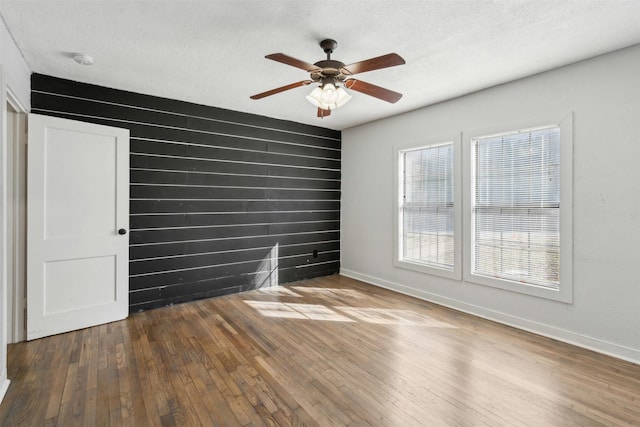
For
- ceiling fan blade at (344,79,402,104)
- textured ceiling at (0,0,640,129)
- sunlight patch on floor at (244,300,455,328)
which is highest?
textured ceiling at (0,0,640,129)

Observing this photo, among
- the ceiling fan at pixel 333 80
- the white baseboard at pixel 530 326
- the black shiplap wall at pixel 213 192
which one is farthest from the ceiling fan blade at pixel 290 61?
the white baseboard at pixel 530 326

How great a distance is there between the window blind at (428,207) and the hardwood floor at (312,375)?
3.05 feet

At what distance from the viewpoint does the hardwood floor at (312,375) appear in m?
1.92

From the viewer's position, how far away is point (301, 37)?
2.41 m

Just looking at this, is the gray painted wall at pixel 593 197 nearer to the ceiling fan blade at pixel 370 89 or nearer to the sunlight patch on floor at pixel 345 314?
the sunlight patch on floor at pixel 345 314

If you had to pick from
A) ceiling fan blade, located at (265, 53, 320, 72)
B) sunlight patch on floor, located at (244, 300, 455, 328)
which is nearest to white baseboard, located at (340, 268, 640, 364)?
sunlight patch on floor, located at (244, 300, 455, 328)

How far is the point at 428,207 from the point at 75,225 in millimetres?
4055

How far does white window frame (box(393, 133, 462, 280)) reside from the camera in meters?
3.78

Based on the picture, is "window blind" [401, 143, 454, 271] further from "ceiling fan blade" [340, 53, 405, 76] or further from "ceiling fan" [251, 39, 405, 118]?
"ceiling fan blade" [340, 53, 405, 76]

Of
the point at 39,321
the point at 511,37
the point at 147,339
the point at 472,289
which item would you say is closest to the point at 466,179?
the point at 472,289

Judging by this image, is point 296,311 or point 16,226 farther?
point 296,311

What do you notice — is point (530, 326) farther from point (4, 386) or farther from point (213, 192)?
point (4, 386)

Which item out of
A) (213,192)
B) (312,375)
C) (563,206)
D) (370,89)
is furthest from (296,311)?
(563,206)

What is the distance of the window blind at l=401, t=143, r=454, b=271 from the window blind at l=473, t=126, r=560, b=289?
38cm
